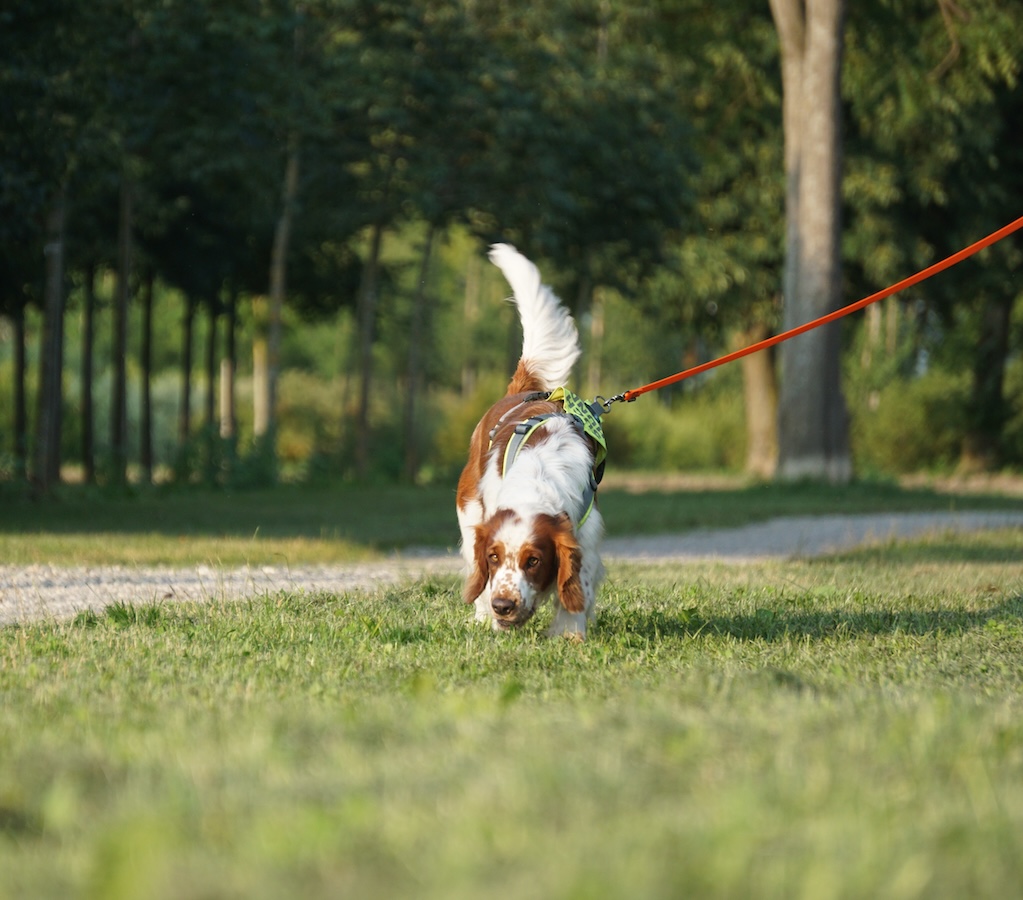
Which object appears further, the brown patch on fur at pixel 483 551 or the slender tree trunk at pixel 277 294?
the slender tree trunk at pixel 277 294

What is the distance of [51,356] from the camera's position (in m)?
17.7

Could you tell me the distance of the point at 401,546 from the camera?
12344 mm

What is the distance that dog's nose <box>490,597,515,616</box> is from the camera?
19.0ft

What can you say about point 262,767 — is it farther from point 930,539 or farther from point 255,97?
point 255,97

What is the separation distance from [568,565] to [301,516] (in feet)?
33.1

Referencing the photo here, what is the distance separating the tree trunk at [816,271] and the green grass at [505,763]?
15352 mm

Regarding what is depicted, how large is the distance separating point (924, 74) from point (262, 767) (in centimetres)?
2289

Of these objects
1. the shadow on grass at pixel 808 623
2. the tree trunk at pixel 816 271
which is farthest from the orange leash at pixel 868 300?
the tree trunk at pixel 816 271

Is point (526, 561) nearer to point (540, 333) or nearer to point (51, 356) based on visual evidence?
point (540, 333)

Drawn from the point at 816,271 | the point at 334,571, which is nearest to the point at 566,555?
the point at 334,571

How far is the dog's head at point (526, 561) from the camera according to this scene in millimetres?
5816

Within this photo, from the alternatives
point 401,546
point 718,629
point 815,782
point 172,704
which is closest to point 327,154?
point 401,546

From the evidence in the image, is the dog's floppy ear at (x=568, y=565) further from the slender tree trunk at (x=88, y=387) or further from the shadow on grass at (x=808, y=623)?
the slender tree trunk at (x=88, y=387)

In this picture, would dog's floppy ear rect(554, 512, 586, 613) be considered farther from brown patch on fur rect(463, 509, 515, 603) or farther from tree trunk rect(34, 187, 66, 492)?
tree trunk rect(34, 187, 66, 492)
